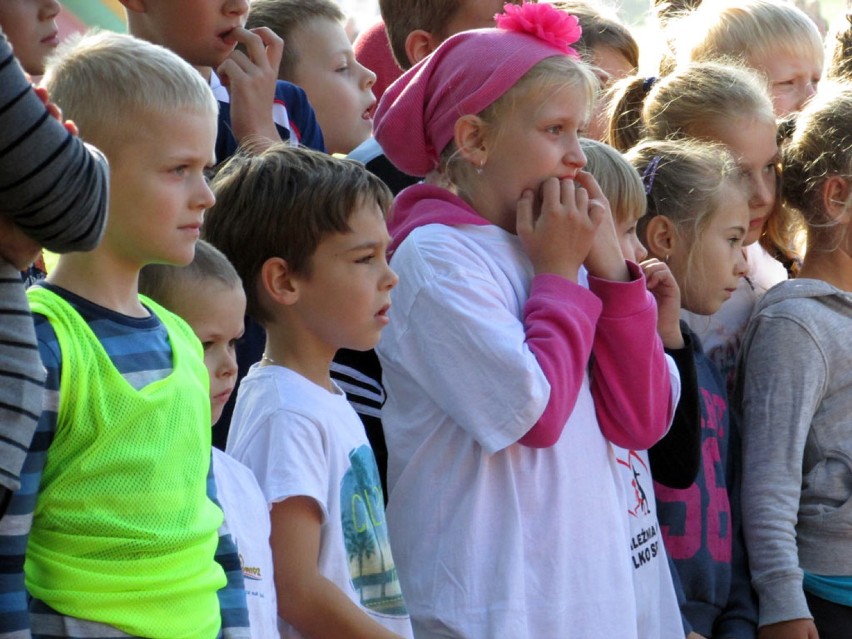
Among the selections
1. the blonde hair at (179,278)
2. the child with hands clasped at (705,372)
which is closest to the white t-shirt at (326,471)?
the blonde hair at (179,278)

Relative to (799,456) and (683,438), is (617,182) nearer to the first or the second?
(683,438)

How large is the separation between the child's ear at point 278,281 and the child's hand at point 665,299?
0.91 metres

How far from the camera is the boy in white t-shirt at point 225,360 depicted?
2.36 m

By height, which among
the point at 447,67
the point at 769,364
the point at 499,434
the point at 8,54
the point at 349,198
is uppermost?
the point at 8,54

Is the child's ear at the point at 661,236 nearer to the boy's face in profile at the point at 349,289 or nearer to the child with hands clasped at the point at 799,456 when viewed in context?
the child with hands clasped at the point at 799,456

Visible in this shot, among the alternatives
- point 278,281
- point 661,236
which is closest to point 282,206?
point 278,281

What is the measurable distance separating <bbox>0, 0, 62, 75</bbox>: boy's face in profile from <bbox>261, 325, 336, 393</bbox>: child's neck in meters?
0.94

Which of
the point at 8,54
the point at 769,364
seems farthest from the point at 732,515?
the point at 8,54

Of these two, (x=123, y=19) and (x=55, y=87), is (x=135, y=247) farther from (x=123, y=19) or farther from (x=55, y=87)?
(x=123, y=19)

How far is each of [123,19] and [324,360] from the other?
3535 mm

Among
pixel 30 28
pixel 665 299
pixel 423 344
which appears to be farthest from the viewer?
pixel 665 299

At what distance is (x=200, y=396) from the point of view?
2160 mm

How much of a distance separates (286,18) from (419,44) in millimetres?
636

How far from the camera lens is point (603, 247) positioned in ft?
9.58
